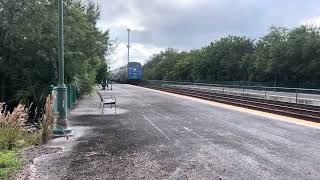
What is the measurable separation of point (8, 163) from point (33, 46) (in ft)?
52.9

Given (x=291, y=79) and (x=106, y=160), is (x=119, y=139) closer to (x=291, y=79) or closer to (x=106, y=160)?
(x=106, y=160)

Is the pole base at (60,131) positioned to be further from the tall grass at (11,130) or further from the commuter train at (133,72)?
the commuter train at (133,72)

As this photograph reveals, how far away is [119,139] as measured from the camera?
46.1 ft

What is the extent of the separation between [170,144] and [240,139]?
2.11 metres

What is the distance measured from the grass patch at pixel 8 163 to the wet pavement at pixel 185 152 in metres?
0.46

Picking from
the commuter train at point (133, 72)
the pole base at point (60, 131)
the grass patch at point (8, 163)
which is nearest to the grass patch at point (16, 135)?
the grass patch at point (8, 163)

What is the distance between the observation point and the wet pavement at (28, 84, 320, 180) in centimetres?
937

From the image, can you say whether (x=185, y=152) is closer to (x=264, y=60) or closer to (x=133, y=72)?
(x=264, y=60)

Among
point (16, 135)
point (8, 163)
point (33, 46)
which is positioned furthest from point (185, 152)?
point (33, 46)

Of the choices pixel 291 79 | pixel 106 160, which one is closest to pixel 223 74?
pixel 291 79

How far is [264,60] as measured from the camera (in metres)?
71.4

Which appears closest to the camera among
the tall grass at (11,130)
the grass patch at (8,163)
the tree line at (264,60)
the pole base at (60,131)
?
Result: the grass patch at (8,163)

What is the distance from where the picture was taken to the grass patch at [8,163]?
912 centimetres

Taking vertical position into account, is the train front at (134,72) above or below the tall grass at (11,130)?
above
